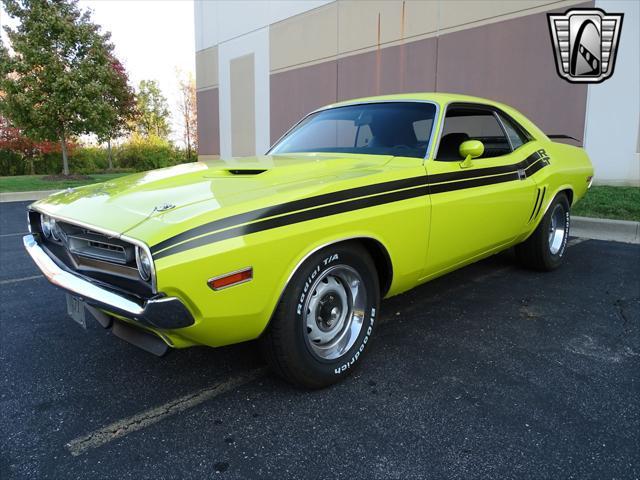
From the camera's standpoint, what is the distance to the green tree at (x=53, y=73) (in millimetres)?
15070

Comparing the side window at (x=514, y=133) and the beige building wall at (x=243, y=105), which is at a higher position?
the beige building wall at (x=243, y=105)

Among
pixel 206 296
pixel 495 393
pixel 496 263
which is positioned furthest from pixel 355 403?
pixel 496 263

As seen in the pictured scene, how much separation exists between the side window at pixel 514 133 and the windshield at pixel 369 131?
1130 mm

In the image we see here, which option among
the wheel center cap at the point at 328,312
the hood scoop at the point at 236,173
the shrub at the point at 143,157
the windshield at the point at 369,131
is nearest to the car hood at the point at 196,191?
the hood scoop at the point at 236,173

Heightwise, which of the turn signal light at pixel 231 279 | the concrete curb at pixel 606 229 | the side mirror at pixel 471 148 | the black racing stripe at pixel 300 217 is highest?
the side mirror at pixel 471 148

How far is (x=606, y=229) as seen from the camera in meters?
6.34

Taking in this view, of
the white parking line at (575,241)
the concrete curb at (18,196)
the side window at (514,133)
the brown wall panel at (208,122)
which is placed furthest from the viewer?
the brown wall panel at (208,122)

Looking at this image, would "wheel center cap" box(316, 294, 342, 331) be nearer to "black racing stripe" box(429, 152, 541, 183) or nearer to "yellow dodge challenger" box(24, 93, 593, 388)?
"yellow dodge challenger" box(24, 93, 593, 388)

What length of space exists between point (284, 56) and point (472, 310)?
1460 cm

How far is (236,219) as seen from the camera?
2025 millimetres

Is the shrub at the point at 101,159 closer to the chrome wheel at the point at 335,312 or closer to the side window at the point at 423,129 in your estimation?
the side window at the point at 423,129

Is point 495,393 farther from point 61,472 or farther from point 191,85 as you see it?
point 191,85

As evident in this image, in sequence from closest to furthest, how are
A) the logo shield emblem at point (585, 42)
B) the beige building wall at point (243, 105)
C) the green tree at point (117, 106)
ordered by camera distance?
1. the logo shield emblem at point (585, 42)
2. the green tree at point (117, 106)
3. the beige building wall at point (243, 105)

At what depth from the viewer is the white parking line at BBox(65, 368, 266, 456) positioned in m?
2.06
